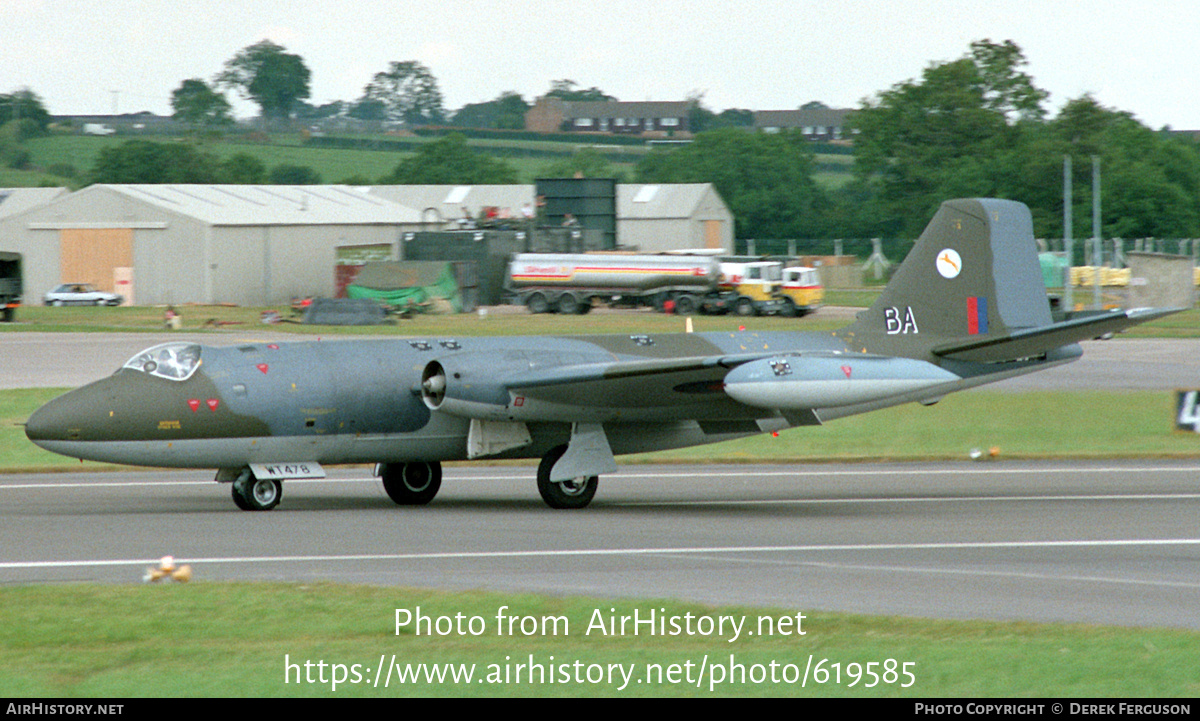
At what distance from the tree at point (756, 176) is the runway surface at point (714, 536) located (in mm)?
92384

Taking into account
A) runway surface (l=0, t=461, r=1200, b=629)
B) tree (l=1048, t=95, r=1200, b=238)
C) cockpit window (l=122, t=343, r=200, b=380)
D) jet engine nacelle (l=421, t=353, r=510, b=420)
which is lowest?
runway surface (l=0, t=461, r=1200, b=629)

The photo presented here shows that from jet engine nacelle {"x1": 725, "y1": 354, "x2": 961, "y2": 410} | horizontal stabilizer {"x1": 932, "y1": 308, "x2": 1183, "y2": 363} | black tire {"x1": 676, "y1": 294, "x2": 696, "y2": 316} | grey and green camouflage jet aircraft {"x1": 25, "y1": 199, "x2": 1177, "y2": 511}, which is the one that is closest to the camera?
jet engine nacelle {"x1": 725, "y1": 354, "x2": 961, "y2": 410}

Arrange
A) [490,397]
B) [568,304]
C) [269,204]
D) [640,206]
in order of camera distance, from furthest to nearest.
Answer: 1. [640,206]
2. [269,204]
3. [568,304]
4. [490,397]

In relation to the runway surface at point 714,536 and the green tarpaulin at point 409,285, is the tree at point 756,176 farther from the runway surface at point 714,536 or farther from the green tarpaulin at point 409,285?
the runway surface at point 714,536

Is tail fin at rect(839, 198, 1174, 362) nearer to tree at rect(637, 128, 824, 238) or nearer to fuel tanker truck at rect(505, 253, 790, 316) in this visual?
fuel tanker truck at rect(505, 253, 790, 316)

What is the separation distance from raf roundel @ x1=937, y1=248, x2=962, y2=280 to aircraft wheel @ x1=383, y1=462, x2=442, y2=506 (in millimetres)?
8713

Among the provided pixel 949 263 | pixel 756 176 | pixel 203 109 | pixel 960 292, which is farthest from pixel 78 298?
pixel 203 109

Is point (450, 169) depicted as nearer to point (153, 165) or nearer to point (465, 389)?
point (153, 165)

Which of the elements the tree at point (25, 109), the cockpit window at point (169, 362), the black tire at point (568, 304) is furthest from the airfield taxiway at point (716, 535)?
the tree at point (25, 109)

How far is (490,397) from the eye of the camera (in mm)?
18812

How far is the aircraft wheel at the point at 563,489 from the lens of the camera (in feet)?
62.7

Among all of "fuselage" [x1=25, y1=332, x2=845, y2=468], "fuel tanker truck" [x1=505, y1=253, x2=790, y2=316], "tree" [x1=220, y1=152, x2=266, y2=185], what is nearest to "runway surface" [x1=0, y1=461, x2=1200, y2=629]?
"fuselage" [x1=25, y1=332, x2=845, y2=468]

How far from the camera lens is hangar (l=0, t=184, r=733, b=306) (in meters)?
64.8

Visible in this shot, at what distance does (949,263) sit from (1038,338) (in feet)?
7.81
